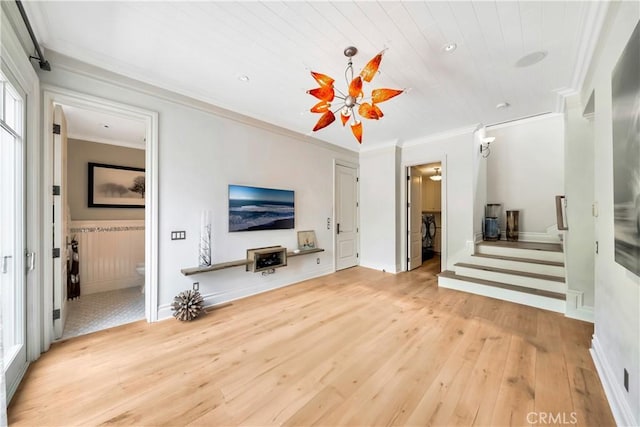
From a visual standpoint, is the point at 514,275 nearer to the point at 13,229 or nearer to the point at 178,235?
the point at 178,235

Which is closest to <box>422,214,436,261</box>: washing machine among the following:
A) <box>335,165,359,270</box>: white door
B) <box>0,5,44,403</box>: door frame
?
<box>335,165,359,270</box>: white door

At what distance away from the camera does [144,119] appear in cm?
279

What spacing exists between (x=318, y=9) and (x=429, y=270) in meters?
5.00

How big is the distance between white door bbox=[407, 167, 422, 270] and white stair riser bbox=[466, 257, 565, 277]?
118 cm

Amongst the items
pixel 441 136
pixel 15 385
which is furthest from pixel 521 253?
pixel 15 385

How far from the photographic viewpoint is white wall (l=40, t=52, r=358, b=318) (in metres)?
2.71

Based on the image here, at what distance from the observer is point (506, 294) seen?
136 inches

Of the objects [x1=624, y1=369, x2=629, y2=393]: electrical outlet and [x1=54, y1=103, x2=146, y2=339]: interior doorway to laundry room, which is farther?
[x1=54, y1=103, x2=146, y2=339]: interior doorway to laundry room

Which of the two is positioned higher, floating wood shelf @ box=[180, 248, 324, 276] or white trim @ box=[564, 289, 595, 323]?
floating wood shelf @ box=[180, 248, 324, 276]

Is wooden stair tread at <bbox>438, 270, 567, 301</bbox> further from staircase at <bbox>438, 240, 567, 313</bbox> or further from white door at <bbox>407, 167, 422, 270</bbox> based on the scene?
white door at <bbox>407, 167, 422, 270</bbox>

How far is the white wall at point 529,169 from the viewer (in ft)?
15.8

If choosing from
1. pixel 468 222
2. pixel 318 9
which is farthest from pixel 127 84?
pixel 468 222

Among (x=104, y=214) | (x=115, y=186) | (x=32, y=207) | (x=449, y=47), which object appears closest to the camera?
(x=32, y=207)

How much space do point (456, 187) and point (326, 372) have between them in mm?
3994
